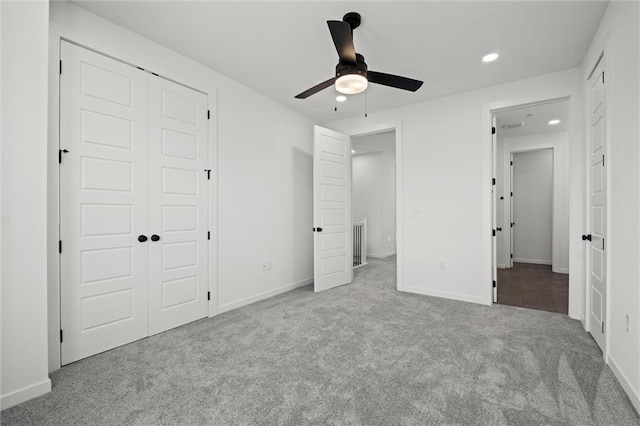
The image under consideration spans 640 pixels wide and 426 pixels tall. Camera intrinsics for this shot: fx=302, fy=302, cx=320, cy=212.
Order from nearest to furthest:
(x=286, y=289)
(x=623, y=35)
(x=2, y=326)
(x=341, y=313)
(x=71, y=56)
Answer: (x=2, y=326) → (x=623, y=35) → (x=71, y=56) → (x=341, y=313) → (x=286, y=289)

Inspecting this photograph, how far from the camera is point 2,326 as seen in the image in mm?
1760

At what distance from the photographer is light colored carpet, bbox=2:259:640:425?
5.61ft

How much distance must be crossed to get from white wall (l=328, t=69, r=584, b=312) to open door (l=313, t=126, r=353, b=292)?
902 millimetres

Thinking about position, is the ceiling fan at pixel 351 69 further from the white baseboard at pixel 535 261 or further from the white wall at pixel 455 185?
the white baseboard at pixel 535 261

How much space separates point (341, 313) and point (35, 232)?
8.95ft

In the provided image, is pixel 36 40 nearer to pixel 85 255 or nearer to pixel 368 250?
pixel 85 255

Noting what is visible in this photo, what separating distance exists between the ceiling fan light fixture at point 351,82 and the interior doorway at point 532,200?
11.4 feet

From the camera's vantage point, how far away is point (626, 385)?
1.88 metres

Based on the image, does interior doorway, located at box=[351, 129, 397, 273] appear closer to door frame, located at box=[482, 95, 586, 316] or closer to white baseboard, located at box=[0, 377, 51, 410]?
door frame, located at box=[482, 95, 586, 316]

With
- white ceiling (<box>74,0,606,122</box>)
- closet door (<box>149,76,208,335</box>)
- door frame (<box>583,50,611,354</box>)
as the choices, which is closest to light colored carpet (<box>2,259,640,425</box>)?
door frame (<box>583,50,611,354</box>)

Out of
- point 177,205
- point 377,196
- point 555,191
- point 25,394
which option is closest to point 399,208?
point 177,205

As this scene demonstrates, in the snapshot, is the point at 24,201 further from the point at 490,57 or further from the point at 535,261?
the point at 535,261

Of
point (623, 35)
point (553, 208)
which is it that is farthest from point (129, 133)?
point (553, 208)

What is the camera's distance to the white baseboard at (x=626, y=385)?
67.6 inches
